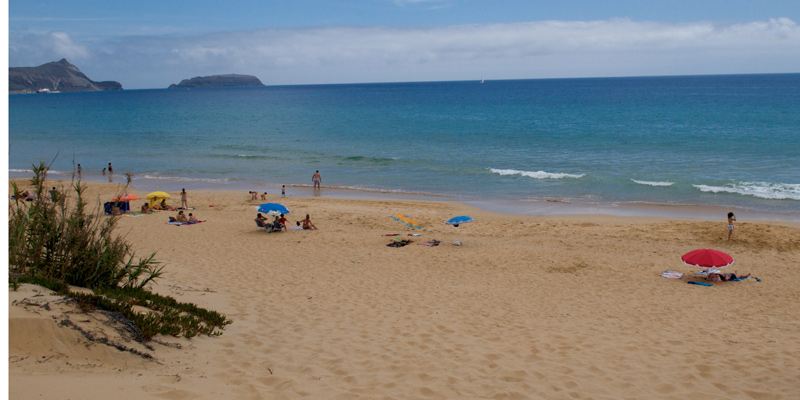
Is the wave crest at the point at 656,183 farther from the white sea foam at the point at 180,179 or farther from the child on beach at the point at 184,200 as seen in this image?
the white sea foam at the point at 180,179

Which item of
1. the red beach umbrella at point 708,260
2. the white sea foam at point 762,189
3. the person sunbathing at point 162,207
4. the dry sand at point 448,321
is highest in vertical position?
the white sea foam at point 762,189

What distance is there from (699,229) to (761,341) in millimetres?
11154

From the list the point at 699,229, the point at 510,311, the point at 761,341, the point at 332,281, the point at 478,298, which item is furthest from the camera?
the point at 699,229

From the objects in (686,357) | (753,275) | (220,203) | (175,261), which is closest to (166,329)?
(686,357)

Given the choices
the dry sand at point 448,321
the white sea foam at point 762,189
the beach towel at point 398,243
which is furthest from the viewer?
the white sea foam at point 762,189

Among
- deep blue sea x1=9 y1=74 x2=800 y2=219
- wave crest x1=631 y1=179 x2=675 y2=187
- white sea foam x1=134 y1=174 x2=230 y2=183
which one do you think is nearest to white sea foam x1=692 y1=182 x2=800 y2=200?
deep blue sea x1=9 y1=74 x2=800 y2=219

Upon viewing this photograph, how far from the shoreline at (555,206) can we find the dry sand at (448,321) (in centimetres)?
375

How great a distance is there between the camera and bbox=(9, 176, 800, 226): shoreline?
23.9m

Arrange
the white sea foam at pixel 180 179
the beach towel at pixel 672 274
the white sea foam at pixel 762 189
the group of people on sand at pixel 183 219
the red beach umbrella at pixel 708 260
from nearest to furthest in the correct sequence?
1. the red beach umbrella at pixel 708 260
2. the beach towel at pixel 672 274
3. the group of people on sand at pixel 183 219
4. the white sea foam at pixel 762 189
5. the white sea foam at pixel 180 179

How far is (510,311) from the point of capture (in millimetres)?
11367

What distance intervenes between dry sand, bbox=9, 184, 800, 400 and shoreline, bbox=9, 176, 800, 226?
3.75 metres

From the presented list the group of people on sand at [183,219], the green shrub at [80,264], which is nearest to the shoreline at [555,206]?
the group of people on sand at [183,219]

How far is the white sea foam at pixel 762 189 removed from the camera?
88.1 ft

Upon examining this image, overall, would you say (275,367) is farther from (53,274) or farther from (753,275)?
(753,275)
